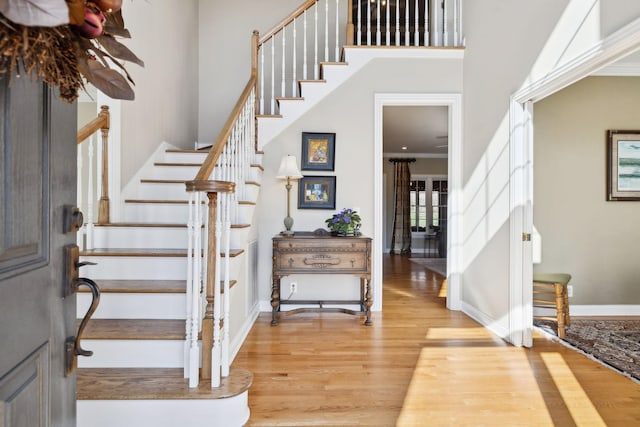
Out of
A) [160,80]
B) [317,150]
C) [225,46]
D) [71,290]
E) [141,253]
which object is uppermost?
[225,46]

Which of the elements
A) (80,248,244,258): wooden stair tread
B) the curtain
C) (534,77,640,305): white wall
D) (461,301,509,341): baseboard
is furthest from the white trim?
the curtain

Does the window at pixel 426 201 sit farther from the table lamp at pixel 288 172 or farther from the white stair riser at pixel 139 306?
the white stair riser at pixel 139 306

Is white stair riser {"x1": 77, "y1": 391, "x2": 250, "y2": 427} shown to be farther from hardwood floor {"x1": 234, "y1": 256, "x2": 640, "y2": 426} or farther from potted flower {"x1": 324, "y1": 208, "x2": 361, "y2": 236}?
potted flower {"x1": 324, "y1": 208, "x2": 361, "y2": 236}

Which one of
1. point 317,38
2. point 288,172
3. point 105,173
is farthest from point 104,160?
point 317,38

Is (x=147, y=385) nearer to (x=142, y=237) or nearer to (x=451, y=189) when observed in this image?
(x=142, y=237)

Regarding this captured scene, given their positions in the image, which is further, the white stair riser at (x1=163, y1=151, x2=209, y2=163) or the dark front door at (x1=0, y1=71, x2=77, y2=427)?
the white stair riser at (x1=163, y1=151, x2=209, y2=163)

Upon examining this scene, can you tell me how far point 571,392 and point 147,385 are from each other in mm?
2378

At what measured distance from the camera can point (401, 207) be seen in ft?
32.9

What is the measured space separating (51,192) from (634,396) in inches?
117

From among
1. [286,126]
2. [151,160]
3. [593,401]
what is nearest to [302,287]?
[286,126]

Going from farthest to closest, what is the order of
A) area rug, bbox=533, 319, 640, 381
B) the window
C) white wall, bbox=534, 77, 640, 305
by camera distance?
1. the window
2. white wall, bbox=534, 77, 640, 305
3. area rug, bbox=533, 319, 640, 381

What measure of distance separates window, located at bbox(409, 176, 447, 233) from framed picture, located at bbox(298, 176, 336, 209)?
21.6 feet

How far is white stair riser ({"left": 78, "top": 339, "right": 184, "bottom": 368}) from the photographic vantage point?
2070 mm

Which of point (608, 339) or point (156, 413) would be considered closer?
point (156, 413)
